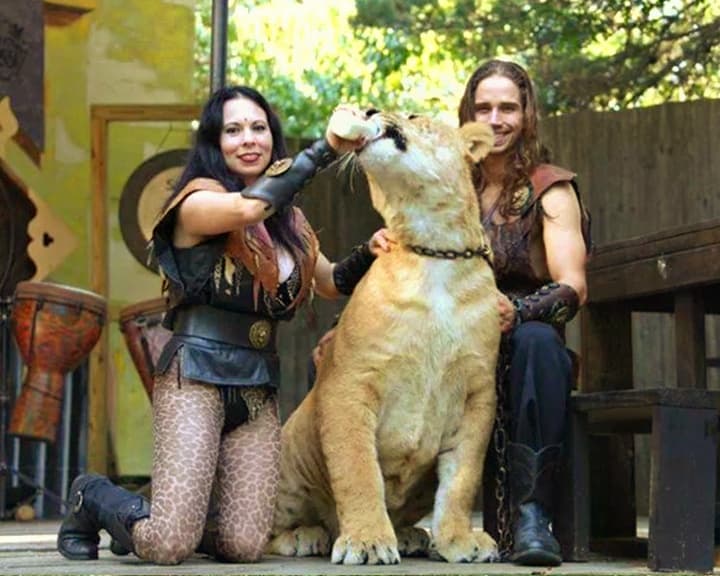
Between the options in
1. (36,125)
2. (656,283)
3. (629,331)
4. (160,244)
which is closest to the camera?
(160,244)

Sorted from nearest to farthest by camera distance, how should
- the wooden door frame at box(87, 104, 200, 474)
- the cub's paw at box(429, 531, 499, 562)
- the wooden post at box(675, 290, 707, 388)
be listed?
the cub's paw at box(429, 531, 499, 562) → the wooden post at box(675, 290, 707, 388) → the wooden door frame at box(87, 104, 200, 474)

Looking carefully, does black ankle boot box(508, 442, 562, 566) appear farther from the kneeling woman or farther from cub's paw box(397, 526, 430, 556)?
the kneeling woman

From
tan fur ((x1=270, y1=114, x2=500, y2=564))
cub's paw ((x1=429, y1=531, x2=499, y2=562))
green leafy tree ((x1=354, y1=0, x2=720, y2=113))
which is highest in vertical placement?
green leafy tree ((x1=354, y1=0, x2=720, y2=113))

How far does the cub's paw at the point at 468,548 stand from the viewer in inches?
181

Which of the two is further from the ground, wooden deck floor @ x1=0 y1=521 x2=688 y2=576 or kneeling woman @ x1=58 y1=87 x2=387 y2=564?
kneeling woman @ x1=58 y1=87 x2=387 y2=564

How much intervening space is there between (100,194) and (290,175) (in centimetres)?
447

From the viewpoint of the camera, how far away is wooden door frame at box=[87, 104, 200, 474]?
29.1 ft

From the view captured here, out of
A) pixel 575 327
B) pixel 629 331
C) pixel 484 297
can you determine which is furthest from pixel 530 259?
pixel 575 327

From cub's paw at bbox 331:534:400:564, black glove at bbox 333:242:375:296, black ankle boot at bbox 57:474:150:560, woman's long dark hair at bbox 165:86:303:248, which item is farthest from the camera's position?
black glove at bbox 333:242:375:296

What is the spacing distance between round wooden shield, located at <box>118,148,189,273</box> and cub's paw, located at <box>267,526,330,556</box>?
4046mm

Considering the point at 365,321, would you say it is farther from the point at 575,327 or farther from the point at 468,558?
the point at 575,327

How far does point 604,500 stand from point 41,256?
3.90 metres

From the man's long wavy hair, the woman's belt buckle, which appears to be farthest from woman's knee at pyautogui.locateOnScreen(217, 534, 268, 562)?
the man's long wavy hair

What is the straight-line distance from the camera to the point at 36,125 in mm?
8500
